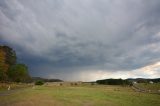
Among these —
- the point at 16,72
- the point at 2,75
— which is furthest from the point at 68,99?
the point at 16,72

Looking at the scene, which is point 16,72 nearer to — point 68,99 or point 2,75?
point 2,75

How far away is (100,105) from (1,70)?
55.5 meters

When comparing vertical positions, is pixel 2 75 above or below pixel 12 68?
below

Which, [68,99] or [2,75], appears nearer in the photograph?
[68,99]

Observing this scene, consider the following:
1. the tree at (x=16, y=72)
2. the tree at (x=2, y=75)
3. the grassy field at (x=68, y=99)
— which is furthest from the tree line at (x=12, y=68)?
the grassy field at (x=68, y=99)

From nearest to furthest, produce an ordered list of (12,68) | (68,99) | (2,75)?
1. (68,99)
2. (2,75)
3. (12,68)

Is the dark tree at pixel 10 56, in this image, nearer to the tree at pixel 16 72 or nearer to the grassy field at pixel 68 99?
the tree at pixel 16 72

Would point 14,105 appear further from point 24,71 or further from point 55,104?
point 24,71

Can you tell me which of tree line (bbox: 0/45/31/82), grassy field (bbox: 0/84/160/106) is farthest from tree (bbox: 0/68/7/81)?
grassy field (bbox: 0/84/160/106)

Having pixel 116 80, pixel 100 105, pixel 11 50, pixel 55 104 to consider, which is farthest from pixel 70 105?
pixel 116 80

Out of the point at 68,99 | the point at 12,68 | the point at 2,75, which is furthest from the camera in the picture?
the point at 12,68

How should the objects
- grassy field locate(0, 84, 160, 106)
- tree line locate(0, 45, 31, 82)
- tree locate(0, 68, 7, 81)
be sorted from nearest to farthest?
grassy field locate(0, 84, 160, 106) < tree locate(0, 68, 7, 81) < tree line locate(0, 45, 31, 82)

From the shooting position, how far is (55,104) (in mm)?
24594

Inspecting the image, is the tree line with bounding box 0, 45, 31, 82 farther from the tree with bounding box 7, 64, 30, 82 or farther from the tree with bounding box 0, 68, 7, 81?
the tree with bounding box 0, 68, 7, 81
